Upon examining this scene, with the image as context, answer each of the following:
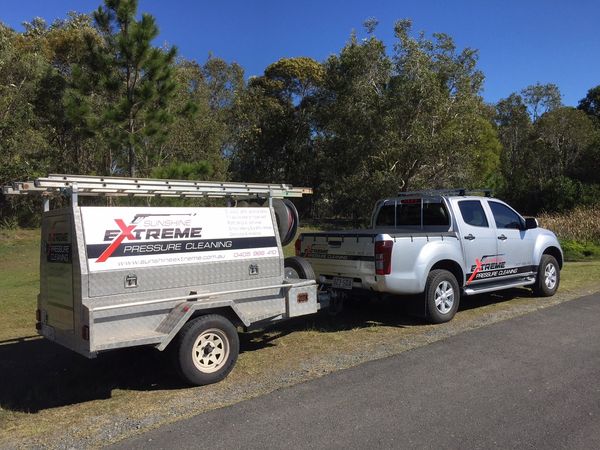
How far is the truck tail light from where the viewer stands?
750cm

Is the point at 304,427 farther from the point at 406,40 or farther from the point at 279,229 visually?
the point at 406,40

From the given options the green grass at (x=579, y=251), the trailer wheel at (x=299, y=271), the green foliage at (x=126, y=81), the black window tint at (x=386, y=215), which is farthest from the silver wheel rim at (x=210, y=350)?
the green grass at (x=579, y=251)

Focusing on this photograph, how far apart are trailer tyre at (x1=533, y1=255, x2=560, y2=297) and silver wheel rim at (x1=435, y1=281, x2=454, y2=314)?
278 centimetres

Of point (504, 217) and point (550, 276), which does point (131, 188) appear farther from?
point (550, 276)

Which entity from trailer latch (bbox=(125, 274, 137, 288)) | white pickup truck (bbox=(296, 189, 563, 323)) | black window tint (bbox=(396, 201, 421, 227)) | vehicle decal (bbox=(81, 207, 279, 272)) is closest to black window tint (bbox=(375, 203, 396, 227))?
white pickup truck (bbox=(296, 189, 563, 323))

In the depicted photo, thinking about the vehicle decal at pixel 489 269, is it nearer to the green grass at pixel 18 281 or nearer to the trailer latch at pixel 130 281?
the trailer latch at pixel 130 281

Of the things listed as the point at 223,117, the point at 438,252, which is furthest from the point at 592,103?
the point at 438,252

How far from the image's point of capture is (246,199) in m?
7.10

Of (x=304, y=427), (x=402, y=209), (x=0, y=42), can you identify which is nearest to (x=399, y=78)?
(x=402, y=209)

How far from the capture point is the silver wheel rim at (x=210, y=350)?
5539 millimetres

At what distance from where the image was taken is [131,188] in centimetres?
564

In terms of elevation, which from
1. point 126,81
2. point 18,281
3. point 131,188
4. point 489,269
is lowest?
point 18,281

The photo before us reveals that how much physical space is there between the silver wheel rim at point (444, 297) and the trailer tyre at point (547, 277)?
2.78m

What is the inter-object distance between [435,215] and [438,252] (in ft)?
3.50
